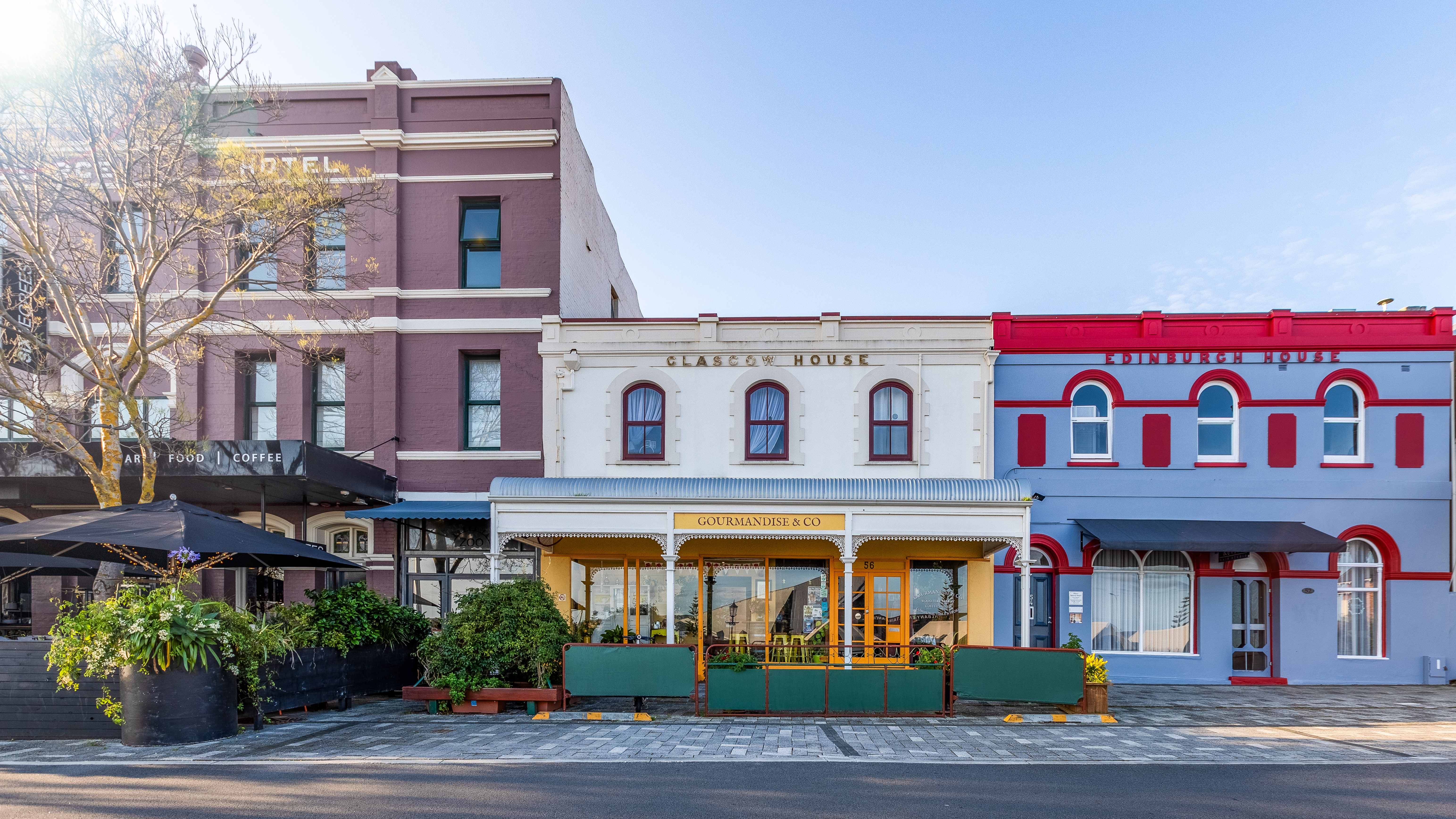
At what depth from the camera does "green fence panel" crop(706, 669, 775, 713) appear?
1162cm

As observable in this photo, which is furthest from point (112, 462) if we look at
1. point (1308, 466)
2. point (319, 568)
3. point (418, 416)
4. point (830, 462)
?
point (1308, 466)

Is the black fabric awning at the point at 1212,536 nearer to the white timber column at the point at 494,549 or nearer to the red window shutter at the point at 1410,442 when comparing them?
the red window shutter at the point at 1410,442

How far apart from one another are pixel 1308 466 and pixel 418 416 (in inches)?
699

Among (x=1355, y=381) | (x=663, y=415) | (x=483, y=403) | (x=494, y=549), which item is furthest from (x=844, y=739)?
(x=1355, y=381)

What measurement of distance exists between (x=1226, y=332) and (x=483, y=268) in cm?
1538

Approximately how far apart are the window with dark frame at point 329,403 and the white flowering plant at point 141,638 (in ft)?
22.8

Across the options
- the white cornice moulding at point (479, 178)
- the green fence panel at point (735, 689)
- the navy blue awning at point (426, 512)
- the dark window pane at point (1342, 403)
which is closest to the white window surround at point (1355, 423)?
the dark window pane at point (1342, 403)

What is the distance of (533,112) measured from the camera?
55.7 feet

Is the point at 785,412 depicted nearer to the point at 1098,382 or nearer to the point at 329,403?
the point at 1098,382

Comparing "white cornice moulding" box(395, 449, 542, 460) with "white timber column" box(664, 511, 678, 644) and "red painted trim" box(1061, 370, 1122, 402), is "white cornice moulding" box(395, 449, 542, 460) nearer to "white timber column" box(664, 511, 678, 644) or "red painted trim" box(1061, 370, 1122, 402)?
"white timber column" box(664, 511, 678, 644)

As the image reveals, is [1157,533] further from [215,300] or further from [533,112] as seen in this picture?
[215,300]

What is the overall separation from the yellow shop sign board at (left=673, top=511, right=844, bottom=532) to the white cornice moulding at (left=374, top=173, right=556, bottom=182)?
8.18 m

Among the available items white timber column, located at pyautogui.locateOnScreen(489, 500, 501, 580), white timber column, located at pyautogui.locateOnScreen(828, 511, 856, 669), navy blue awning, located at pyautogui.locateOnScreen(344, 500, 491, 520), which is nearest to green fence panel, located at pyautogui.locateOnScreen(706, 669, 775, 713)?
white timber column, located at pyautogui.locateOnScreen(828, 511, 856, 669)

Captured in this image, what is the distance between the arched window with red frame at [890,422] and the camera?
1562cm
